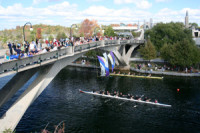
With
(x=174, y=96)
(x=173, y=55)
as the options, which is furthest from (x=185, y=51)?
(x=174, y=96)

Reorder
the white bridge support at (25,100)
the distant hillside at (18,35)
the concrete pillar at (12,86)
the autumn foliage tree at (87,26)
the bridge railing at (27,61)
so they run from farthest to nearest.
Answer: the autumn foliage tree at (87,26) → the distant hillside at (18,35) → the concrete pillar at (12,86) → the white bridge support at (25,100) → the bridge railing at (27,61)

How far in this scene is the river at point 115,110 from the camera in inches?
1105

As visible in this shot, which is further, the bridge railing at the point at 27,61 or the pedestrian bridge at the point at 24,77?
the pedestrian bridge at the point at 24,77

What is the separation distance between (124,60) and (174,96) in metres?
28.5

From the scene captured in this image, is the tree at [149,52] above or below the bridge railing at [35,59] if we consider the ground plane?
below

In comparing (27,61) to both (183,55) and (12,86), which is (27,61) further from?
(183,55)

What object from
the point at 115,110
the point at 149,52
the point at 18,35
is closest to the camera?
the point at 115,110

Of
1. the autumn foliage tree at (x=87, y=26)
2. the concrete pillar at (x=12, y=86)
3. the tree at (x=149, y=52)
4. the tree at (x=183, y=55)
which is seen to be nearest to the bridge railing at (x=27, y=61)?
the concrete pillar at (x=12, y=86)

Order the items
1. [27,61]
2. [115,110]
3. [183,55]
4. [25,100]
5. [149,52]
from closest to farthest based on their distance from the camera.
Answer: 1. [27,61]
2. [25,100]
3. [115,110]
4. [183,55]
5. [149,52]

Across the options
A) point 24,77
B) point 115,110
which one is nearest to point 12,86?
point 24,77

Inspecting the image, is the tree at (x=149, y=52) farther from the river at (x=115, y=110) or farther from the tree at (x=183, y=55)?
the river at (x=115, y=110)

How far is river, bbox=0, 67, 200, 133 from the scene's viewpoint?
28.1m

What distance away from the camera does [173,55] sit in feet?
197

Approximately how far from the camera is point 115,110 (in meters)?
34.0
